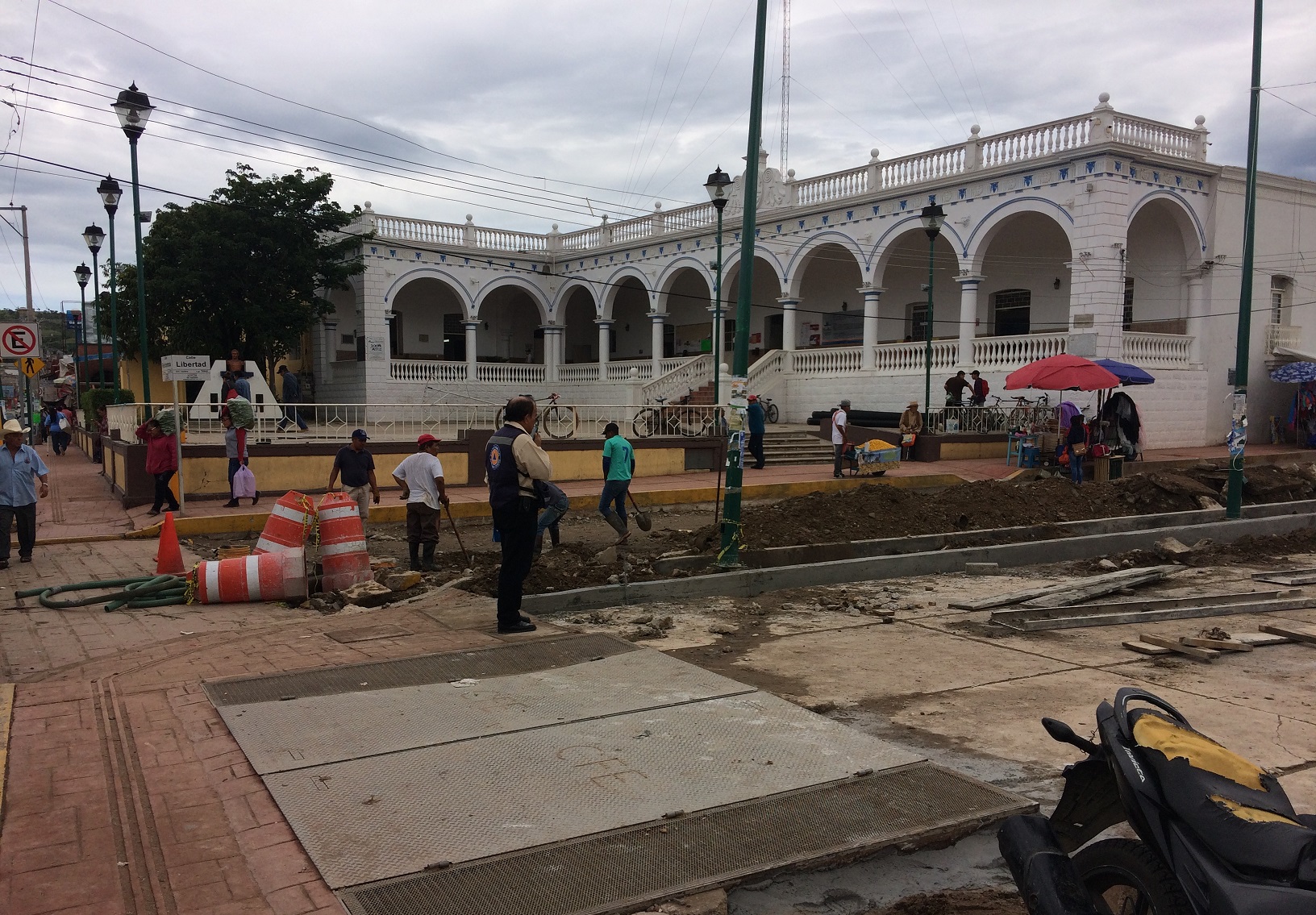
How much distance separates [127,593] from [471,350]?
2478cm

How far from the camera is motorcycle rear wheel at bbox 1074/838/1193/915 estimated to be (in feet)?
8.05

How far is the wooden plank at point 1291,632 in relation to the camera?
7203 millimetres

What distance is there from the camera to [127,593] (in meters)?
8.27

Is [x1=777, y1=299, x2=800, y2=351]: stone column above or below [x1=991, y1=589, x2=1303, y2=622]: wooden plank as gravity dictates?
above

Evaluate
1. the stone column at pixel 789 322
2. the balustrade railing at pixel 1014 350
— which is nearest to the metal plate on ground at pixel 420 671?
the balustrade railing at pixel 1014 350

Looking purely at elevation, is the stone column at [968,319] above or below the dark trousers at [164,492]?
above

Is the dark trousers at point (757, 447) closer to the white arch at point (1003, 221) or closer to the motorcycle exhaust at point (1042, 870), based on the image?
the white arch at point (1003, 221)

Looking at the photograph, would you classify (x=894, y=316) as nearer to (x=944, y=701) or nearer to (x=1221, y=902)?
(x=944, y=701)

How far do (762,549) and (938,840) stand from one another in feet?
21.0

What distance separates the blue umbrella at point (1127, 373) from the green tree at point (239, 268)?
21280 millimetres

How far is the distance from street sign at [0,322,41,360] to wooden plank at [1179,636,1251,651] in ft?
56.7

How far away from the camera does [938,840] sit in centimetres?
391

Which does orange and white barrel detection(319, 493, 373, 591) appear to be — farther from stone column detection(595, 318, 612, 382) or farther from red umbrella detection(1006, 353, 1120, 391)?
stone column detection(595, 318, 612, 382)

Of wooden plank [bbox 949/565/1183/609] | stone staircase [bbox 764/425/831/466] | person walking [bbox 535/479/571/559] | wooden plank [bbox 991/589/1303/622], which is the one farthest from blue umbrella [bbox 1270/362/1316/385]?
person walking [bbox 535/479/571/559]
